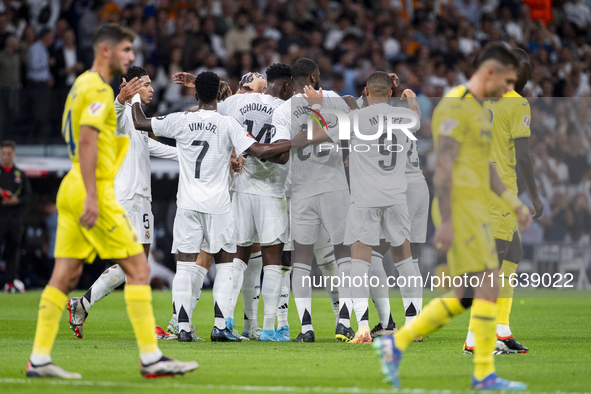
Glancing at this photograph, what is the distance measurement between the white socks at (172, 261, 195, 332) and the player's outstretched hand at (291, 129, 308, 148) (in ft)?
5.26

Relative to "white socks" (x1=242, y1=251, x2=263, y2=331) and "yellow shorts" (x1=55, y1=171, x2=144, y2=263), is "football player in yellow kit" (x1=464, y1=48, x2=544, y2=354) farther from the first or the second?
"yellow shorts" (x1=55, y1=171, x2=144, y2=263)

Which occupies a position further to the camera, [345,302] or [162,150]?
[162,150]

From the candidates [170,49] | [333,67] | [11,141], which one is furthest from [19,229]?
[333,67]

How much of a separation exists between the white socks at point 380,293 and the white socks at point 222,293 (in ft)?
4.84

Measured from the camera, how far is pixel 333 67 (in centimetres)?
1881

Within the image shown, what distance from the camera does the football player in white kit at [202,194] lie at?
828 centimetres

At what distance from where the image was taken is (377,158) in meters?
8.43

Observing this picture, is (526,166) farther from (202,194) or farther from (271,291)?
(202,194)

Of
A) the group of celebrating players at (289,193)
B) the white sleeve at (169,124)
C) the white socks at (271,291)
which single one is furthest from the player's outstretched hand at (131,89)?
the white socks at (271,291)

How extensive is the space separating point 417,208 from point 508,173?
2048 mm

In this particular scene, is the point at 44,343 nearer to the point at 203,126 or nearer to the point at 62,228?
the point at 62,228

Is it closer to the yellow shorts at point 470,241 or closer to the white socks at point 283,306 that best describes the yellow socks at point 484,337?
the yellow shorts at point 470,241

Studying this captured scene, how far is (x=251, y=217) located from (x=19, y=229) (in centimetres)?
788

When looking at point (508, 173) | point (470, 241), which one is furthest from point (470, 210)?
point (508, 173)
